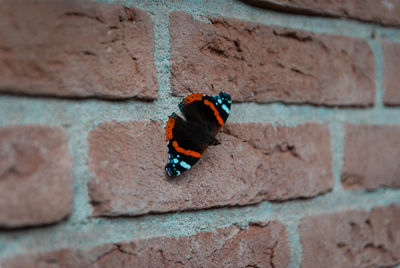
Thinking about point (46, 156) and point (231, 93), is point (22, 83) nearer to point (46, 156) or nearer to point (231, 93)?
point (46, 156)

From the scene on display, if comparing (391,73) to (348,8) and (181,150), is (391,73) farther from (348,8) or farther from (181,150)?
(181,150)

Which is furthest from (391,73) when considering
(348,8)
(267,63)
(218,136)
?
(218,136)

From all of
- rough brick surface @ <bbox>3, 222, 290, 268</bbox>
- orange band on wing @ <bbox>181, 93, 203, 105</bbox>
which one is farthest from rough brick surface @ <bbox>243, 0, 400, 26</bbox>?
rough brick surface @ <bbox>3, 222, 290, 268</bbox>

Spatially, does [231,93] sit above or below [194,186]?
above

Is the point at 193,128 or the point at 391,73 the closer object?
the point at 193,128

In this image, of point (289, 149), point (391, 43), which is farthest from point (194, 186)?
point (391, 43)

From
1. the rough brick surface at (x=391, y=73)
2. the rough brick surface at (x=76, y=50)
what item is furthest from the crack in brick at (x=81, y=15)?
the rough brick surface at (x=391, y=73)
